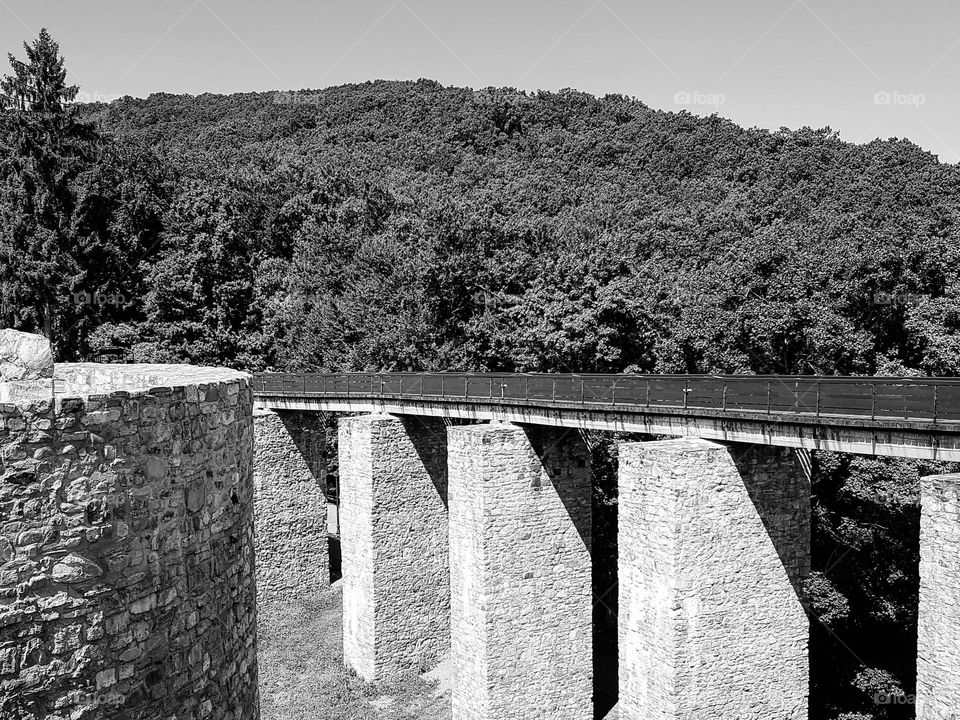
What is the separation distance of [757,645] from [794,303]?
1047cm

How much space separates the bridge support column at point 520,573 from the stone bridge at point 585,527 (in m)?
0.04

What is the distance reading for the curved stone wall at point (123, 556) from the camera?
4016 millimetres

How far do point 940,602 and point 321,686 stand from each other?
49.2 feet

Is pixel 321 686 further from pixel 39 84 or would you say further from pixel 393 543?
pixel 39 84

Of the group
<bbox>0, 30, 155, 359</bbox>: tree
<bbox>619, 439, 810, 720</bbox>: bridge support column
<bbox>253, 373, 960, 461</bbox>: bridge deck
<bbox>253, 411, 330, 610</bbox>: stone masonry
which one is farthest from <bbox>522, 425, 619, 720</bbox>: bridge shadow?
<bbox>0, 30, 155, 359</bbox>: tree

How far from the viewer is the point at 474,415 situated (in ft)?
64.9

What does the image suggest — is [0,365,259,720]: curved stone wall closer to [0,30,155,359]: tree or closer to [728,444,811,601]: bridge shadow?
[728,444,811,601]: bridge shadow

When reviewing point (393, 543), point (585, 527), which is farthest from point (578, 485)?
point (393, 543)

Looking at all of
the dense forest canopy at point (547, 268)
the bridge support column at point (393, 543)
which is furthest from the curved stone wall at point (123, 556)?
the dense forest canopy at point (547, 268)

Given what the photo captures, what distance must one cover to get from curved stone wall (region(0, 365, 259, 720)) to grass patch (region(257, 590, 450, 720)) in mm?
15157

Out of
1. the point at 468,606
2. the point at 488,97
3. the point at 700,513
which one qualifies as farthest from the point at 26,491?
the point at 488,97

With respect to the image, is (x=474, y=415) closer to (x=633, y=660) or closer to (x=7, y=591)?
(x=633, y=660)

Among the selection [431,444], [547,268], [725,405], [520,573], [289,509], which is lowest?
[289,509]

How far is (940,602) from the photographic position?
11.1 meters
